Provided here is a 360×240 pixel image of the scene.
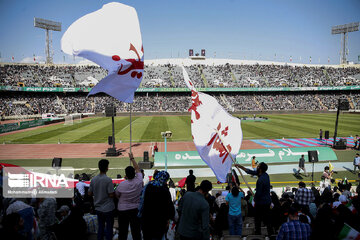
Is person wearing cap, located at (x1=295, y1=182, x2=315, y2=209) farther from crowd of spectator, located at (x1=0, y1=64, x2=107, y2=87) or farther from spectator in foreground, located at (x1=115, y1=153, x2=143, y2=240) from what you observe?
crowd of spectator, located at (x1=0, y1=64, x2=107, y2=87)

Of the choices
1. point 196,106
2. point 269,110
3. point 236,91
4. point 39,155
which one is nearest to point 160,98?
point 236,91

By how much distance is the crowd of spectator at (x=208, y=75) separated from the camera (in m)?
67.0

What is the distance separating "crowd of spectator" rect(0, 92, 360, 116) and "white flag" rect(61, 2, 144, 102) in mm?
55046

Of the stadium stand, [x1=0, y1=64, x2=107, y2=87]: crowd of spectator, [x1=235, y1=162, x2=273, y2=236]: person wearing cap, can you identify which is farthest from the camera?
[x1=0, y1=64, x2=107, y2=87]: crowd of spectator

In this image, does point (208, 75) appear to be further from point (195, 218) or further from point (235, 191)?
point (195, 218)

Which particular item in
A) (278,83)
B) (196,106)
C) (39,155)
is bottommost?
(39,155)

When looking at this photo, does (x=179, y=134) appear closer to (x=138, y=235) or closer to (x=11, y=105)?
(x=138, y=235)

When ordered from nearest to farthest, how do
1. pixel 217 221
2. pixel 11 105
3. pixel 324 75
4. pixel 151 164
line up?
1. pixel 217 221
2. pixel 151 164
3. pixel 11 105
4. pixel 324 75

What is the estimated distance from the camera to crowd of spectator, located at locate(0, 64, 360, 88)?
67000 millimetres

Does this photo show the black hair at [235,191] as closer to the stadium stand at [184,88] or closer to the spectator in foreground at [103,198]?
the spectator in foreground at [103,198]

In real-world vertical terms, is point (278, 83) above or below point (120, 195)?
above

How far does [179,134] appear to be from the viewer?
30109 mm

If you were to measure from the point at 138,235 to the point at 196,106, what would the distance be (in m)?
3.62

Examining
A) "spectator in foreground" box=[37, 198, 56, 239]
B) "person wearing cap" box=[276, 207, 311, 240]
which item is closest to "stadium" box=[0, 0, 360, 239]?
"person wearing cap" box=[276, 207, 311, 240]
